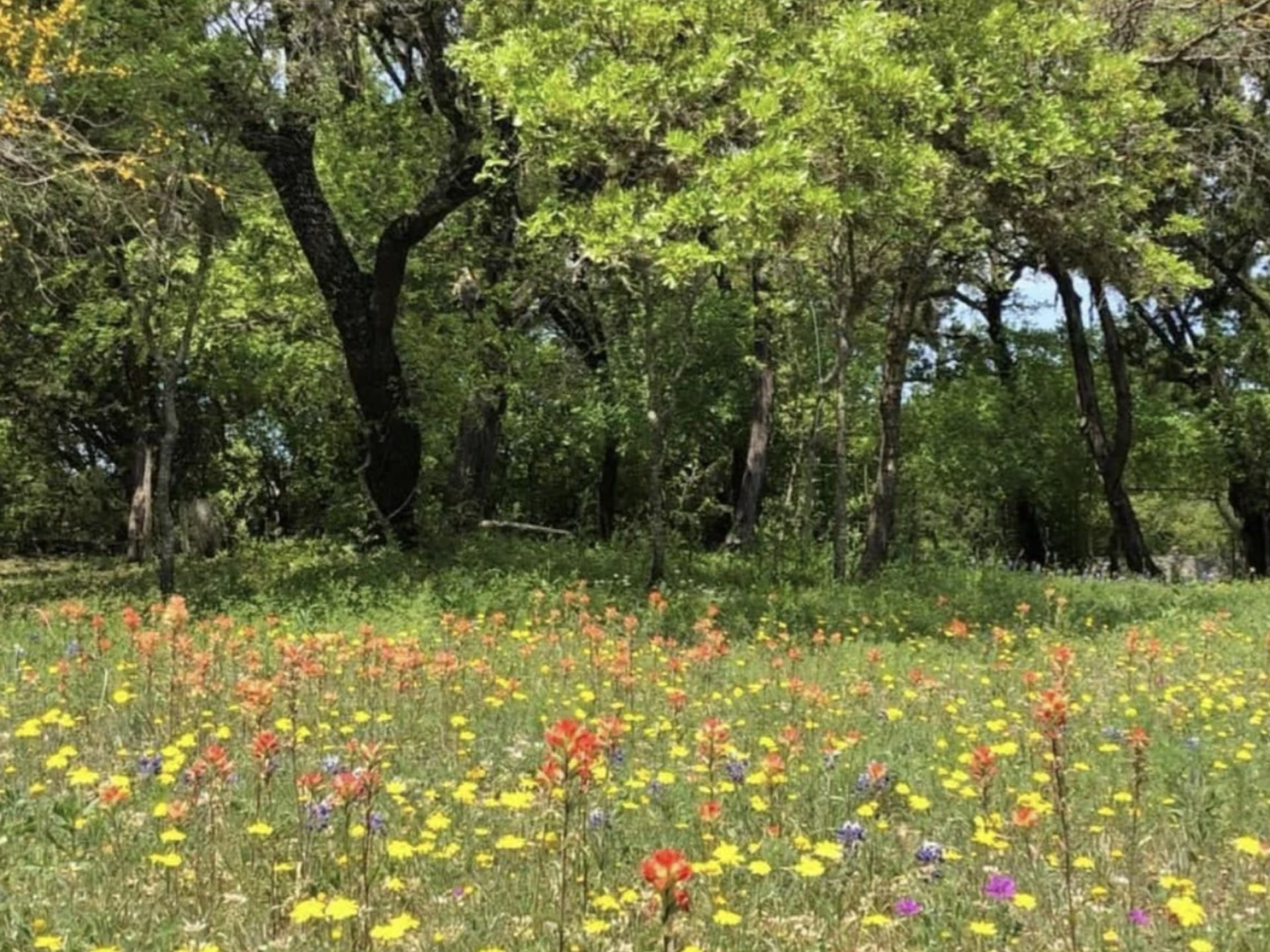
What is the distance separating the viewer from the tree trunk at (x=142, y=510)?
68.1 ft

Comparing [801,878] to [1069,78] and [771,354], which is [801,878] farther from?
[771,354]

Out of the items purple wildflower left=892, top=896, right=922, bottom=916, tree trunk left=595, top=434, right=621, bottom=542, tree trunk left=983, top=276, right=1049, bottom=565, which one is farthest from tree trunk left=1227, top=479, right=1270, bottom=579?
purple wildflower left=892, top=896, right=922, bottom=916

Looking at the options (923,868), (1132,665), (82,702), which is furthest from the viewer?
(1132,665)

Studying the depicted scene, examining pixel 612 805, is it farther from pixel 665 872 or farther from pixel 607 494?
pixel 607 494

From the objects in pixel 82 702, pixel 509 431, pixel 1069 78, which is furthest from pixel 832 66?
pixel 509 431

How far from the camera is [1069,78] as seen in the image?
37.5ft

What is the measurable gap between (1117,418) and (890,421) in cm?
753

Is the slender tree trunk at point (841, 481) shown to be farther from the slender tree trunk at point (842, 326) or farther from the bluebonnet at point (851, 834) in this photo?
the bluebonnet at point (851, 834)

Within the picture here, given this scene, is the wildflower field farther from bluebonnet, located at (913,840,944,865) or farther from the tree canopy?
the tree canopy

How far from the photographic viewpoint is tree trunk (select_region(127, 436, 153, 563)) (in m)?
20.8

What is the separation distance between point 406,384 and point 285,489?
33.6 feet

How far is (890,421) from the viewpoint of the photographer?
14.2 meters

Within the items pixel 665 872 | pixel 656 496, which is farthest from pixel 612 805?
pixel 656 496

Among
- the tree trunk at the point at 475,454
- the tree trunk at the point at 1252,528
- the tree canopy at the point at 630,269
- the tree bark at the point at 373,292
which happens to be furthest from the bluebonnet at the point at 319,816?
the tree trunk at the point at 1252,528
